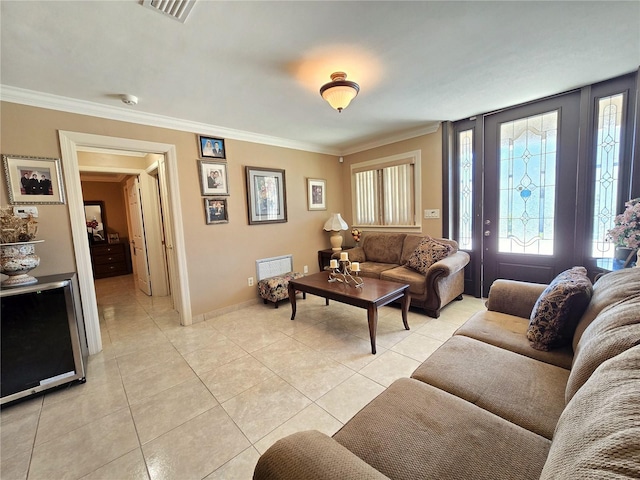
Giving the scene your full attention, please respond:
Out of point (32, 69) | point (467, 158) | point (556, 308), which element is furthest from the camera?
point (467, 158)

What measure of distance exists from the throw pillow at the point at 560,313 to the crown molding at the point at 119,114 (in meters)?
3.64

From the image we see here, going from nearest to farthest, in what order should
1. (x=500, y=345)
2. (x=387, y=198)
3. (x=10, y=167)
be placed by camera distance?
(x=500, y=345)
(x=10, y=167)
(x=387, y=198)

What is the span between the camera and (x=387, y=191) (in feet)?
14.3

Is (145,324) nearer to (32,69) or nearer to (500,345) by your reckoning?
(32,69)

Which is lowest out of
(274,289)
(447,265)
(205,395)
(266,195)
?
(205,395)

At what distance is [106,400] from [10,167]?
208cm

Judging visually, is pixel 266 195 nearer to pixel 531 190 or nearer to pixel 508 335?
pixel 508 335

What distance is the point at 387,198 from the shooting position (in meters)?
4.39

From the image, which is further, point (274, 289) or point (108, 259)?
point (108, 259)

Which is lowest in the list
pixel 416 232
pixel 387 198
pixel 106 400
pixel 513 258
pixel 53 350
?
pixel 106 400

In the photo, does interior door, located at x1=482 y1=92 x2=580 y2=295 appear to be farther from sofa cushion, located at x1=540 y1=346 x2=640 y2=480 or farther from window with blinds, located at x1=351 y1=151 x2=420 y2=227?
sofa cushion, located at x1=540 y1=346 x2=640 y2=480

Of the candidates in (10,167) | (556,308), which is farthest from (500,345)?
(10,167)

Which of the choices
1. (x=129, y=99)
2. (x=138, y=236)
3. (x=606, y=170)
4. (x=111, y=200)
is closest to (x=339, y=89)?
(x=129, y=99)

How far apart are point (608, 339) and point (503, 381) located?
0.48 meters
